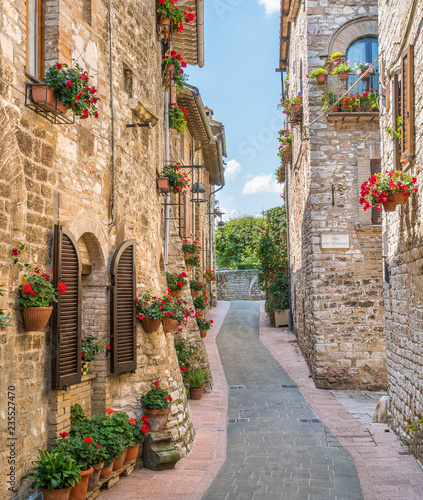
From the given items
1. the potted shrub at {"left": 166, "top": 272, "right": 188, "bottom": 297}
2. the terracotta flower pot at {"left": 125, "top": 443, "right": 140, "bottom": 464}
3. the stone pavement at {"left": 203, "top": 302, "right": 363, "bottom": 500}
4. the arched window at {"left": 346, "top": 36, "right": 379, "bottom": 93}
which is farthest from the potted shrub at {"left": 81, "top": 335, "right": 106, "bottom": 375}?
the arched window at {"left": 346, "top": 36, "right": 379, "bottom": 93}

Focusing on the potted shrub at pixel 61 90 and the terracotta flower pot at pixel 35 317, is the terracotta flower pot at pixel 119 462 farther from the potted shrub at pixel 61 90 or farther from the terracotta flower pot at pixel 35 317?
the potted shrub at pixel 61 90

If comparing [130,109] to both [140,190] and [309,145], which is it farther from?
[309,145]

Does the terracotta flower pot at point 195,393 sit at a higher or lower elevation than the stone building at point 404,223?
lower

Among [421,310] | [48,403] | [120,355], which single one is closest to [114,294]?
[120,355]

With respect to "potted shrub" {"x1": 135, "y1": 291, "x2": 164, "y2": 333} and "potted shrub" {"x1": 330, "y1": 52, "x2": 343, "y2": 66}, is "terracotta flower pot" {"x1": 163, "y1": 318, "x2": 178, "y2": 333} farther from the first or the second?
"potted shrub" {"x1": 330, "y1": 52, "x2": 343, "y2": 66}

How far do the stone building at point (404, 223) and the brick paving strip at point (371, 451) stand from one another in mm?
282

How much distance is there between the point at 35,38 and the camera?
19.2 feet

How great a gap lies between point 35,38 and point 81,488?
4.44 metres

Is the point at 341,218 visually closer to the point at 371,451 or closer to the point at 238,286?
the point at 371,451

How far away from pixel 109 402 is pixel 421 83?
5.41 m

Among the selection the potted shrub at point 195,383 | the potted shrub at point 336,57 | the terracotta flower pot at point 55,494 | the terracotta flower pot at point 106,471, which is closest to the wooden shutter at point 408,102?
the terracotta flower pot at point 106,471

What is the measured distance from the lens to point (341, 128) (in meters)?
13.4

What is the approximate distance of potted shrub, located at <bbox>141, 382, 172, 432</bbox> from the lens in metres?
7.42

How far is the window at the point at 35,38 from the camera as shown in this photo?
18.6ft
